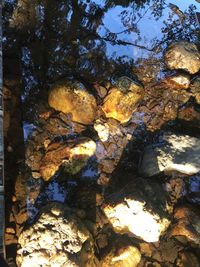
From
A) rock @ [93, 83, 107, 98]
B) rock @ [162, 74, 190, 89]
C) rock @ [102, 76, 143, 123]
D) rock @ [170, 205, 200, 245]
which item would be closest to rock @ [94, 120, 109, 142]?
rock @ [102, 76, 143, 123]

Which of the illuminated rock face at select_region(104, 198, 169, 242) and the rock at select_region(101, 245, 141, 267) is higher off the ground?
the illuminated rock face at select_region(104, 198, 169, 242)

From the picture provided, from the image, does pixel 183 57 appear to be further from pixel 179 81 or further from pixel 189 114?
pixel 189 114

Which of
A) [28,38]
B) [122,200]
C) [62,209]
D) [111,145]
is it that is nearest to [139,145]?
[111,145]

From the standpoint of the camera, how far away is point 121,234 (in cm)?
554

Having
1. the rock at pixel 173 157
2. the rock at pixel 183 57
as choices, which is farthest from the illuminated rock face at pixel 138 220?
the rock at pixel 183 57

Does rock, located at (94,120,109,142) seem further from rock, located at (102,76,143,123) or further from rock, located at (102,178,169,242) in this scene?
rock, located at (102,178,169,242)

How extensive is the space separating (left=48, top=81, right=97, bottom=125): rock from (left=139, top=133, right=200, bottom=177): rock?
125 cm

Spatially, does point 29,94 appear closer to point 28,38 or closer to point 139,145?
point 28,38

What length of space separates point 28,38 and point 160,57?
2759 mm

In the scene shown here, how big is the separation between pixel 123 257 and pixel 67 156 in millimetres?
1831

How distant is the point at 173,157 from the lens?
598cm

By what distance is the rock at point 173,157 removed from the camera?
234 inches

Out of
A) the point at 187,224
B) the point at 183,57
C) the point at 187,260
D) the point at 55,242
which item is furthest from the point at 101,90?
the point at 187,260

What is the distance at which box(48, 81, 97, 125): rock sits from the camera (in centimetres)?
616
